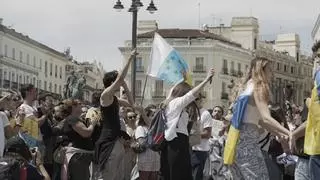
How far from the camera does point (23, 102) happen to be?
12586mm

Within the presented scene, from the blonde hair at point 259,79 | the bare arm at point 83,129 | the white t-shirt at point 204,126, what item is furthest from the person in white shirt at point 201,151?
the blonde hair at point 259,79

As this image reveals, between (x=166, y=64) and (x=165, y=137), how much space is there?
3023mm

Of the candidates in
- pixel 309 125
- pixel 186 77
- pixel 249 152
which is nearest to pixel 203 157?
pixel 186 77

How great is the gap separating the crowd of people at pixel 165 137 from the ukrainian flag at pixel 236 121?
10mm

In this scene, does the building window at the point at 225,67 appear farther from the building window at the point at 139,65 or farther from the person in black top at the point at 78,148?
the person in black top at the point at 78,148

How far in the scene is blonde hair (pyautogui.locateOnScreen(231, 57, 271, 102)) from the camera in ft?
26.5

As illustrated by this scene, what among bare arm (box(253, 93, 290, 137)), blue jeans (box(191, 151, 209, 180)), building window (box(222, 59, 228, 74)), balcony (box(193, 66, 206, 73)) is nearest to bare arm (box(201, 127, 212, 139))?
blue jeans (box(191, 151, 209, 180))

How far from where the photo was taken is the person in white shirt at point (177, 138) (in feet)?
32.9

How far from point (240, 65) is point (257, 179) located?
96.0 m

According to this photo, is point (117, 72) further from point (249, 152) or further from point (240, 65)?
point (240, 65)

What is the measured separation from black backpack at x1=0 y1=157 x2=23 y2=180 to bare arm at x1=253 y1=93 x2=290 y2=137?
2.50m

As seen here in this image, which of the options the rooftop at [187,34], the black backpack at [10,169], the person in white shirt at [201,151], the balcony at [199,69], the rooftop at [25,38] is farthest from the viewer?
the rooftop at [187,34]

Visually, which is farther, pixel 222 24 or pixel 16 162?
pixel 222 24

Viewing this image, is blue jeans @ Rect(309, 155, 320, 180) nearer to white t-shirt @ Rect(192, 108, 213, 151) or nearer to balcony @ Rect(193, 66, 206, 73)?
white t-shirt @ Rect(192, 108, 213, 151)
